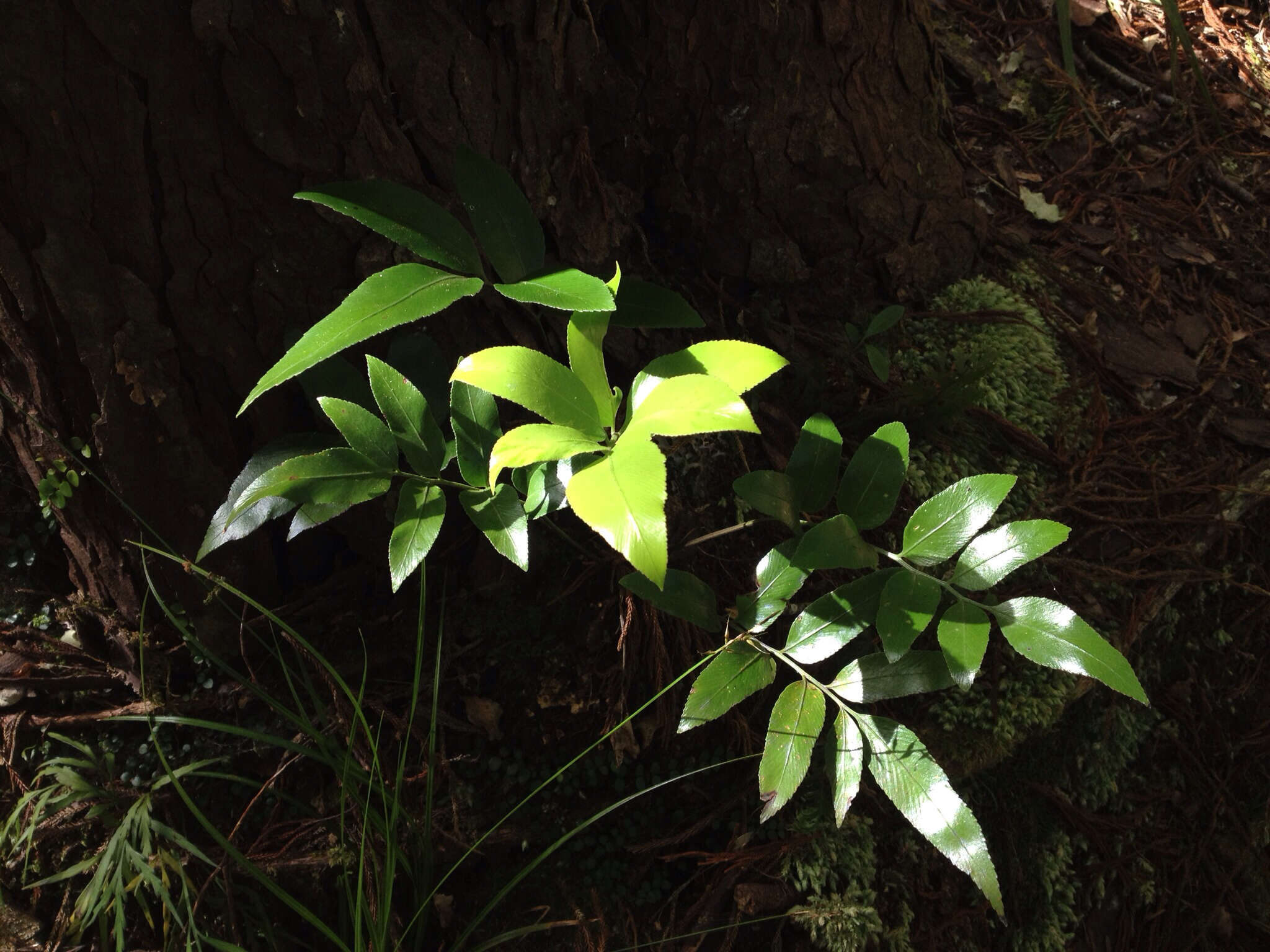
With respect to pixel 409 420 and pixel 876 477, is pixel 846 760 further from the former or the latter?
pixel 409 420

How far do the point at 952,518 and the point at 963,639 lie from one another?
20cm

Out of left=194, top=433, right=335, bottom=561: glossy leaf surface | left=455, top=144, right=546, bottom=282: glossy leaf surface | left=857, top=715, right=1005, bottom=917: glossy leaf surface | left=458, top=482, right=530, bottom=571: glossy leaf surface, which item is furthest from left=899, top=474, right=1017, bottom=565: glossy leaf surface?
left=194, top=433, right=335, bottom=561: glossy leaf surface

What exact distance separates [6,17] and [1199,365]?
2.55 m

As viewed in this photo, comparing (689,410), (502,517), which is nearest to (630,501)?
(689,410)

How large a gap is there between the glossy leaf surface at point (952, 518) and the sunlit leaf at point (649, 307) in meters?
0.48

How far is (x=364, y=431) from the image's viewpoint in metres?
1.22

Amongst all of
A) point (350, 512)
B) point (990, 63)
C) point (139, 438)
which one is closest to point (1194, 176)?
point (990, 63)

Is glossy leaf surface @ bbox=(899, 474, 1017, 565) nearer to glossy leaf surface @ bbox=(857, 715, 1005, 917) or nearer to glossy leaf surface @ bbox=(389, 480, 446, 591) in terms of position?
glossy leaf surface @ bbox=(857, 715, 1005, 917)

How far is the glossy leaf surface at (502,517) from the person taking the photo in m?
1.21

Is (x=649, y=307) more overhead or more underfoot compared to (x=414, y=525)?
more overhead

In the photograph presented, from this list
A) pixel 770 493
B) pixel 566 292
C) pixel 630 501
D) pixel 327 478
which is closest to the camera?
pixel 630 501

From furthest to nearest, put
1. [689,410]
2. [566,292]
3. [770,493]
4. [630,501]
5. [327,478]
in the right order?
[770,493]
[327,478]
[566,292]
[689,410]
[630,501]

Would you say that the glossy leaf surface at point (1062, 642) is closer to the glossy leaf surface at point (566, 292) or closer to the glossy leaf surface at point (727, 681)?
the glossy leaf surface at point (727, 681)

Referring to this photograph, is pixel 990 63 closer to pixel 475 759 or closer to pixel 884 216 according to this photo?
pixel 884 216
